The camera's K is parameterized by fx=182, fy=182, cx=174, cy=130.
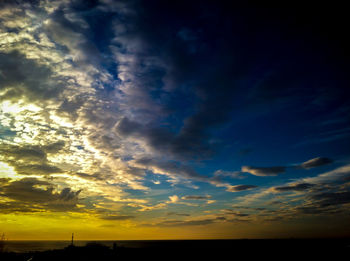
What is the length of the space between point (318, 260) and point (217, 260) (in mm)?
27257

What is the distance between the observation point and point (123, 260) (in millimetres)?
40625

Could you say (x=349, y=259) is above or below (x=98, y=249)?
below

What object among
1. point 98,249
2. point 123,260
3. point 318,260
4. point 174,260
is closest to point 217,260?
point 174,260

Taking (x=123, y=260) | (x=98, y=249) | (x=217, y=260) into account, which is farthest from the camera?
(x=98, y=249)

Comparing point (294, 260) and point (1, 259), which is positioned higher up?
point (1, 259)

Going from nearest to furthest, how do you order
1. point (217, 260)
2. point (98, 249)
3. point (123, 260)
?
point (123, 260)
point (217, 260)
point (98, 249)

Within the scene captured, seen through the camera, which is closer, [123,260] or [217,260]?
[123,260]

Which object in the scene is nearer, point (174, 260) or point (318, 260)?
point (174, 260)

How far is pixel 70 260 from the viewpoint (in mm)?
41094

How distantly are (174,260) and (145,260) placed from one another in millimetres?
7662

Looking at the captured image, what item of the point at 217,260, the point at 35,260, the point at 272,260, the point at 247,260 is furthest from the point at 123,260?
the point at 272,260

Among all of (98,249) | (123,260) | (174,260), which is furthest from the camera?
(98,249)

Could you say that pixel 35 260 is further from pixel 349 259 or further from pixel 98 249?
pixel 349 259

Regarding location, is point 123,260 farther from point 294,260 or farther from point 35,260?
point 294,260
